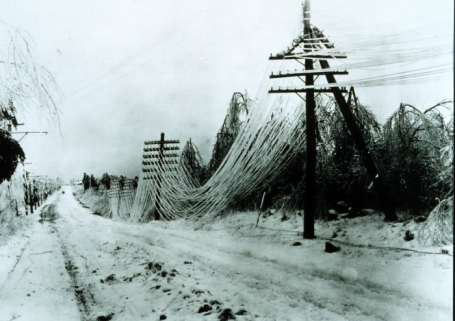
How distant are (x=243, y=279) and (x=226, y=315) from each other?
6.75 ft

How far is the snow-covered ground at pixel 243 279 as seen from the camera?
19.2ft

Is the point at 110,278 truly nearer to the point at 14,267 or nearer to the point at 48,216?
the point at 14,267

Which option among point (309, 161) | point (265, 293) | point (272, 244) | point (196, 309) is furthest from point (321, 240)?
point (196, 309)

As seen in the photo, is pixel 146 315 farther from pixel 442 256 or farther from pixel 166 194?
pixel 166 194

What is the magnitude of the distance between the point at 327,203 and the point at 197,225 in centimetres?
584

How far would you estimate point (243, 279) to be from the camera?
7.55m

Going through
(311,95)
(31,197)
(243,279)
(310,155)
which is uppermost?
(311,95)

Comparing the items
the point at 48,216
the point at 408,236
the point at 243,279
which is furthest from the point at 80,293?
the point at 48,216

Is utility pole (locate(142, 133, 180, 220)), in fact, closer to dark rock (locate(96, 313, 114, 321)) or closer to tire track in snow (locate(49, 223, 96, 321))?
tire track in snow (locate(49, 223, 96, 321))

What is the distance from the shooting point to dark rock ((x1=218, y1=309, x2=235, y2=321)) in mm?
5426

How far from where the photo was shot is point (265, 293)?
6.59 m

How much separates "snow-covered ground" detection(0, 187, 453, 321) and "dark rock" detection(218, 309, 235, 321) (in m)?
0.01

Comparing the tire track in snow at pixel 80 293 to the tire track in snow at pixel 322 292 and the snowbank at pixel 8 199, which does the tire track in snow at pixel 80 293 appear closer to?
the tire track in snow at pixel 322 292

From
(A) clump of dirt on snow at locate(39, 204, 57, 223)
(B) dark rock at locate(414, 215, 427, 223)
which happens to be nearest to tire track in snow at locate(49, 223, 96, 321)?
(B) dark rock at locate(414, 215, 427, 223)
